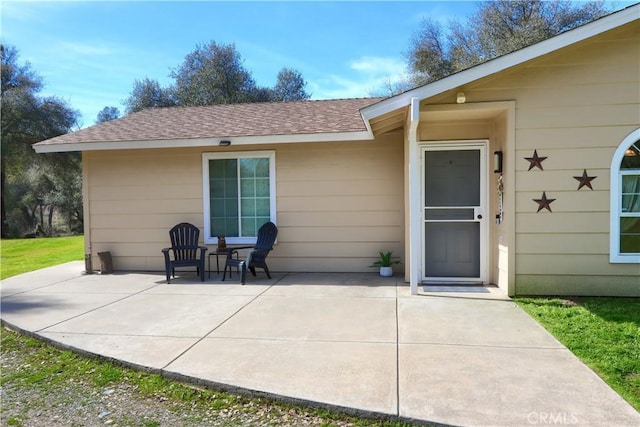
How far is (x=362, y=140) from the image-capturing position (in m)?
6.83

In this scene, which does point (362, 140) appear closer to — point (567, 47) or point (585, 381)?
point (567, 47)

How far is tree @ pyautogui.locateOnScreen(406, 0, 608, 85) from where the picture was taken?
16266mm

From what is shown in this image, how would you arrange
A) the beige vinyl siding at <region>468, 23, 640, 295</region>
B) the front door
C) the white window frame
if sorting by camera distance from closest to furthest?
the beige vinyl siding at <region>468, 23, 640, 295</region>
the front door
the white window frame

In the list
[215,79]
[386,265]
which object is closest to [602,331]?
[386,265]

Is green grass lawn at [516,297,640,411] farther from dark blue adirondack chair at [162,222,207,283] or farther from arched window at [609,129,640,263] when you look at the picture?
dark blue adirondack chair at [162,222,207,283]

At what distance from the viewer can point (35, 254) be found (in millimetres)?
10914

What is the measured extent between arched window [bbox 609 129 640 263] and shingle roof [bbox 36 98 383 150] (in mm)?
3425

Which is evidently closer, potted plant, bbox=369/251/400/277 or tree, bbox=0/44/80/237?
potted plant, bbox=369/251/400/277

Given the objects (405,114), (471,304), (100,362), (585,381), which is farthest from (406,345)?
(405,114)

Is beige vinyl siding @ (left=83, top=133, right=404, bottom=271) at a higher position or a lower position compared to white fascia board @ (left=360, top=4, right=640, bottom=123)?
lower

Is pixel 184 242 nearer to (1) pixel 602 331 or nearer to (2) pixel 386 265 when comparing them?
(2) pixel 386 265

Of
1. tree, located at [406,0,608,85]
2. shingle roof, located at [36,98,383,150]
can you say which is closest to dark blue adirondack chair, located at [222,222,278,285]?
shingle roof, located at [36,98,383,150]

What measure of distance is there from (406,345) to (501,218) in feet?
9.12

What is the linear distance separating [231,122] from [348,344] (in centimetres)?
545
